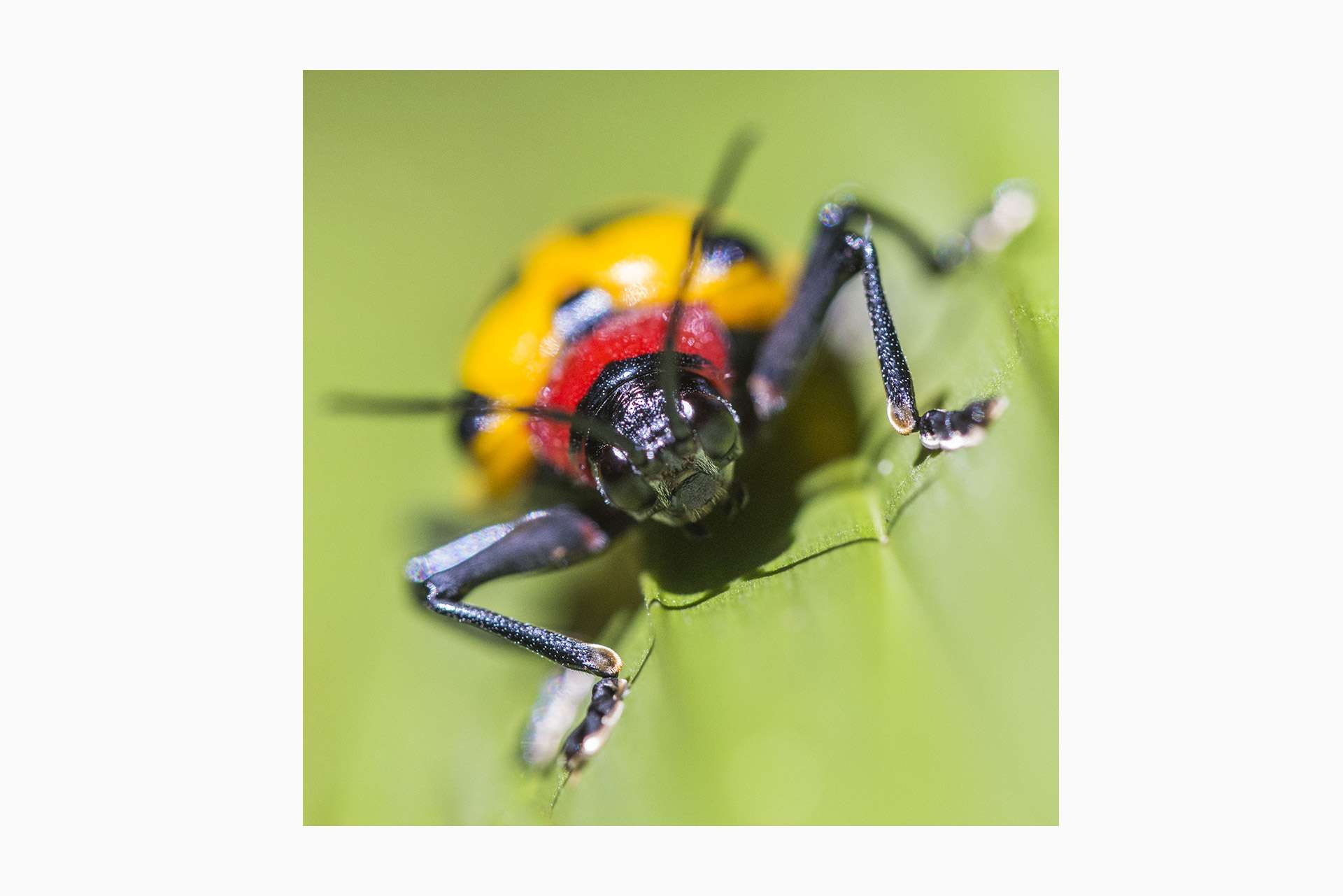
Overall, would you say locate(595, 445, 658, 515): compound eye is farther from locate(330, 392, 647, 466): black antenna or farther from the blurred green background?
the blurred green background

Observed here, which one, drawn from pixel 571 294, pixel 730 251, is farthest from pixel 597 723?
pixel 730 251

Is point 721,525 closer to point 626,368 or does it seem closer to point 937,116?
point 626,368

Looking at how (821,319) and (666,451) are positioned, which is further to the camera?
(821,319)

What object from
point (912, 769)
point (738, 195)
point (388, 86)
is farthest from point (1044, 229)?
point (388, 86)

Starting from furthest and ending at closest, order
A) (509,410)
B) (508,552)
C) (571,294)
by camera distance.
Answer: (571,294)
(508,552)
(509,410)

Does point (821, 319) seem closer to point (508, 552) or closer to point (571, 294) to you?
point (571, 294)

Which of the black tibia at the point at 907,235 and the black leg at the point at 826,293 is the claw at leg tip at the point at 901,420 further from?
the black tibia at the point at 907,235
